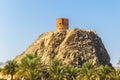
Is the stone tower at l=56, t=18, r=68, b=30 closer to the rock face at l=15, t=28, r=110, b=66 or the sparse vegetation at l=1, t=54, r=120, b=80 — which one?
the rock face at l=15, t=28, r=110, b=66

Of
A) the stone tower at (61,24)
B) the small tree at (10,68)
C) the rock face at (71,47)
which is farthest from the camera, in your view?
the stone tower at (61,24)

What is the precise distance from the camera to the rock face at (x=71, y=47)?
446ft

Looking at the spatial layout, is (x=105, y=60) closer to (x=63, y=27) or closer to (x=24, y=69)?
(x=63, y=27)

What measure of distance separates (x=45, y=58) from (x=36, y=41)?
15.5 metres

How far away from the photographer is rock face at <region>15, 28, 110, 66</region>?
446 feet

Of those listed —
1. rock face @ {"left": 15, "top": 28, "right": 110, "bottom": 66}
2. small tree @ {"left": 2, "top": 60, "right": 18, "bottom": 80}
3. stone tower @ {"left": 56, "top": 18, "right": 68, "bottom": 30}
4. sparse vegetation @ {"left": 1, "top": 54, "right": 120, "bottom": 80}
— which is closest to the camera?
sparse vegetation @ {"left": 1, "top": 54, "right": 120, "bottom": 80}

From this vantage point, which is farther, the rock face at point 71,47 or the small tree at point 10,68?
the rock face at point 71,47

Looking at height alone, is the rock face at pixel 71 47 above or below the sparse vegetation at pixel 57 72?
above

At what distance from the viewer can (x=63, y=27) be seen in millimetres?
149125

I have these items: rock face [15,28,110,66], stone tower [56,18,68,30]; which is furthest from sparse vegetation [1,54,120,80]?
stone tower [56,18,68,30]

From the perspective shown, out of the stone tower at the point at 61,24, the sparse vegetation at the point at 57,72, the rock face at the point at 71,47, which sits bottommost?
the sparse vegetation at the point at 57,72

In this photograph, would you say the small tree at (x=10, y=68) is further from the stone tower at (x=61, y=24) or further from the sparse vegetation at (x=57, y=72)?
the stone tower at (x=61, y=24)

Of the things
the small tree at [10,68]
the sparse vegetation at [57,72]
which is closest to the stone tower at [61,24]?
the sparse vegetation at [57,72]

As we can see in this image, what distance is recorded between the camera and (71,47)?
13988 cm
